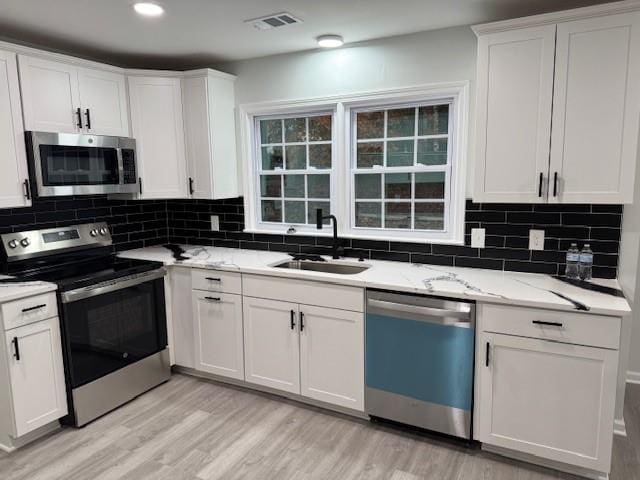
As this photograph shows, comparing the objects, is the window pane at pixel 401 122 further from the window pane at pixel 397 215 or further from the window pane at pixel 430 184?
the window pane at pixel 397 215

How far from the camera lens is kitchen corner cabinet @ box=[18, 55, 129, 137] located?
265 cm

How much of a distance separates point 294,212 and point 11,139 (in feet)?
6.21

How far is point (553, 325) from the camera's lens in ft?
6.80

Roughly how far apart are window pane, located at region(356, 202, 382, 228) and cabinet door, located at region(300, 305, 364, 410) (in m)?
0.86

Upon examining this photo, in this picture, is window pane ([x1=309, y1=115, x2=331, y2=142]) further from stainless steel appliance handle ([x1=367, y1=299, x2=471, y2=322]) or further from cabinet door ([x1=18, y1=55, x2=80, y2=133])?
cabinet door ([x1=18, y1=55, x2=80, y2=133])

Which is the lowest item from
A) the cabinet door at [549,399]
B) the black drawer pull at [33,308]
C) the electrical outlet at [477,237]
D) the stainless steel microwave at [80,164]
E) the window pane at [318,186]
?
the cabinet door at [549,399]

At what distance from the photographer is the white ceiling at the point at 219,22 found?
7.54 feet

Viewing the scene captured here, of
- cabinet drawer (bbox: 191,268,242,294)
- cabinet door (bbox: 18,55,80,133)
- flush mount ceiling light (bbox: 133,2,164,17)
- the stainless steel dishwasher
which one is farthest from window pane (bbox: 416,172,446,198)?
cabinet door (bbox: 18,55,80,133)

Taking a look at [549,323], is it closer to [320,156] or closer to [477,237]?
[477,237]

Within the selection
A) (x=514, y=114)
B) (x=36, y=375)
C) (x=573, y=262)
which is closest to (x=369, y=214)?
(x=514, y=114)

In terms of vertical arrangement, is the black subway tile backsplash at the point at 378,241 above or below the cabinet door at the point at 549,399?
above

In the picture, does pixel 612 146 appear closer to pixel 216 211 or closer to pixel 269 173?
pixel 269 173

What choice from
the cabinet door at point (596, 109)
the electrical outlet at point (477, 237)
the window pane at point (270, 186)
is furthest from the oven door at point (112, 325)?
the cabinet door at point (596, 109)

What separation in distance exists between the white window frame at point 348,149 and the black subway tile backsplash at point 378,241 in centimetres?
8
